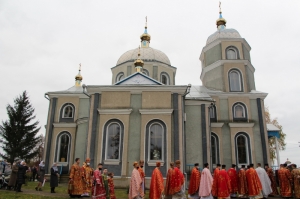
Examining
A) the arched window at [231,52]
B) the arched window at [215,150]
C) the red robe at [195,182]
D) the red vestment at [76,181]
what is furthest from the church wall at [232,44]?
the red vestment at [76,181]

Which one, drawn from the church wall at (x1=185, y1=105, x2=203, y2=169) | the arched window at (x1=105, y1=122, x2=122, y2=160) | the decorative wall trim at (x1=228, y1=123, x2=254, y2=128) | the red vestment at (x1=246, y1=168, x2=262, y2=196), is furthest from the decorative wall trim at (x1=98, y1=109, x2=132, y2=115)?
the decorative wall trim at (x1=228, y1=123, x2=254, y2=128)

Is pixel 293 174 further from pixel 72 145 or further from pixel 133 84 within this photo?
pixel 72 145

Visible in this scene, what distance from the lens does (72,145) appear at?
1908 cm

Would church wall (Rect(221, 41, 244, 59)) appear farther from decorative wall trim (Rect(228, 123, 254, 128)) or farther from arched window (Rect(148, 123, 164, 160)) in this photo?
arched window (Rect(148, 123, 164, 160))

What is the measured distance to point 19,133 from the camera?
24266 millimetres

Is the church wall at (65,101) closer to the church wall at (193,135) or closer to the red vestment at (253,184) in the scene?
the church wall at (193,135)

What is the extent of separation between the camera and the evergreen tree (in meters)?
23.8

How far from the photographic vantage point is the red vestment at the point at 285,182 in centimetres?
1080

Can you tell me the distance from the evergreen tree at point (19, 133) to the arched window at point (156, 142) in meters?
15.7

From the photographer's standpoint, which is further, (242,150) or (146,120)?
(242,150)

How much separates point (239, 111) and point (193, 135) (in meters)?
5.29

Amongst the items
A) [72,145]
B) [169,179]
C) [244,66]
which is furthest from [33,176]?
[244,66]

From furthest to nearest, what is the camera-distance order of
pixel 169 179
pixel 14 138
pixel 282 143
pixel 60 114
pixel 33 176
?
pixel 282 143 → pixel 14 138 → pixel 60 114 → pixel 33 176 → pixel 169 179

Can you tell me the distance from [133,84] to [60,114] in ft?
27.3
